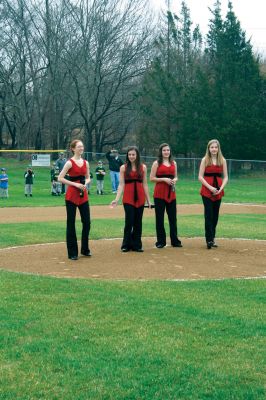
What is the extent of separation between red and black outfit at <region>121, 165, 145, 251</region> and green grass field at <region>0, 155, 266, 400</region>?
293cm

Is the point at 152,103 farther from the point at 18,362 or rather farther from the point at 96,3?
the point at 18,362

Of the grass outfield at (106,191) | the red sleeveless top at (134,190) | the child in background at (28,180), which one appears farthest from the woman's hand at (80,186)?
the child in background at (28,180)

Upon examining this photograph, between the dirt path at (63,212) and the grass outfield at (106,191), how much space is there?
2072 mm

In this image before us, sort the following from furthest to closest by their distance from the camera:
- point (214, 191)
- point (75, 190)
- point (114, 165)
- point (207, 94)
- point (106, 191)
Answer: point (207, 94)
point (106, 191)
point (114, 165)
point (214, 191)
point (75, 190)

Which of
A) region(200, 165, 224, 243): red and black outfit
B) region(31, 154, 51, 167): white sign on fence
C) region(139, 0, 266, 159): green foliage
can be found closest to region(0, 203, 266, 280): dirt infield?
region(200, 165, 224, 243): red and black outfit

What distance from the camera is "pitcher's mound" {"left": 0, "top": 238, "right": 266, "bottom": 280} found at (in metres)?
9.56

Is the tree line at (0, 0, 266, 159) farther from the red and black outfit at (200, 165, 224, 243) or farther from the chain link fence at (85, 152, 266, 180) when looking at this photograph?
the red and black outfit at (200, 165, 224, 243)

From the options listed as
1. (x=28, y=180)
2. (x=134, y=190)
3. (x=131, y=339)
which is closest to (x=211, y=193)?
(x=134, y=190)

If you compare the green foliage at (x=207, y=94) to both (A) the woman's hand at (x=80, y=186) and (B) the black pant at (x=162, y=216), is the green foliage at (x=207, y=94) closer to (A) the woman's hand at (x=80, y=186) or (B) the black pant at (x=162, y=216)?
(B) the black pant at (x=162, y=216)

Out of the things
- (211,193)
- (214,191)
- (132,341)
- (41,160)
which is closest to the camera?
(132,341)

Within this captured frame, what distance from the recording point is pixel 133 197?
38.8 feet

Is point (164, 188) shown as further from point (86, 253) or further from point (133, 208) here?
point (86, 253)

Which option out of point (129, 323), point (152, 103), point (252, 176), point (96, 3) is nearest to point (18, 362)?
point (129, 323)

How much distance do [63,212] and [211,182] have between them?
1050 centimetres
